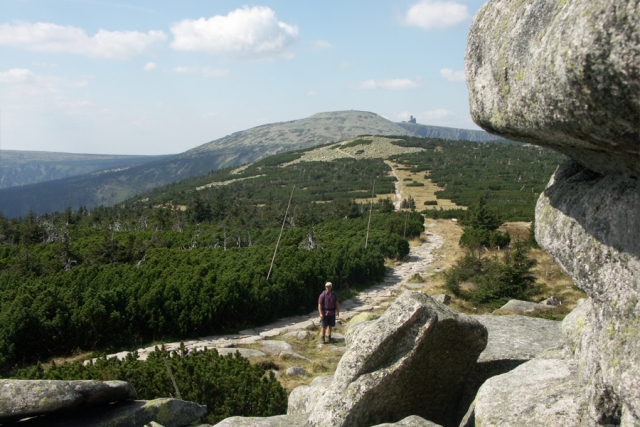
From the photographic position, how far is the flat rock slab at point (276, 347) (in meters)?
10.1

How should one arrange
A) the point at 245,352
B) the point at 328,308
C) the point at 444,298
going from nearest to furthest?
the point at 245,352, the point at 328,308, the point at 444,298

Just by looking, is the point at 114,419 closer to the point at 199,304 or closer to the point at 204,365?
the point at 204,365

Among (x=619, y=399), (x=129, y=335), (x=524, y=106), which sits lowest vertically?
(x=129, y=335)

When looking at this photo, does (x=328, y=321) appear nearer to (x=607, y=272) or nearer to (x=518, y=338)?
(x=518, y=338)

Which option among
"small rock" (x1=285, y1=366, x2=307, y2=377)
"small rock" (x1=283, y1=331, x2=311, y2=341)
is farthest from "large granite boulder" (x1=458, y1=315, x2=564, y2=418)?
"small rock" (x1=283, y1=331, x2=311, y2=341)

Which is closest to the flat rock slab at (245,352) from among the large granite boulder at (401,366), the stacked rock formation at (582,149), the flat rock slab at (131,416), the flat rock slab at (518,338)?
the flat rock slab at (131,416)

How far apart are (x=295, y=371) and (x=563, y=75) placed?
7.59 m

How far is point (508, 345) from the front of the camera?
599 centimetres

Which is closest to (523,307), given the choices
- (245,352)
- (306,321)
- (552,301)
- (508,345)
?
(552,301)

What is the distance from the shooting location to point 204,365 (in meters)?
7.92

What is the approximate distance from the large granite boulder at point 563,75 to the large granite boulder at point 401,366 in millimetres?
2050

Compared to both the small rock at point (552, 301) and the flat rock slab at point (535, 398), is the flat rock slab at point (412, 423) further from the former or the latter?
the small rock at point (552, 301)

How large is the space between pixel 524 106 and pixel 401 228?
2511 cm

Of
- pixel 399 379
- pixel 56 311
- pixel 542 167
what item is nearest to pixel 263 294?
pixel 56 311
